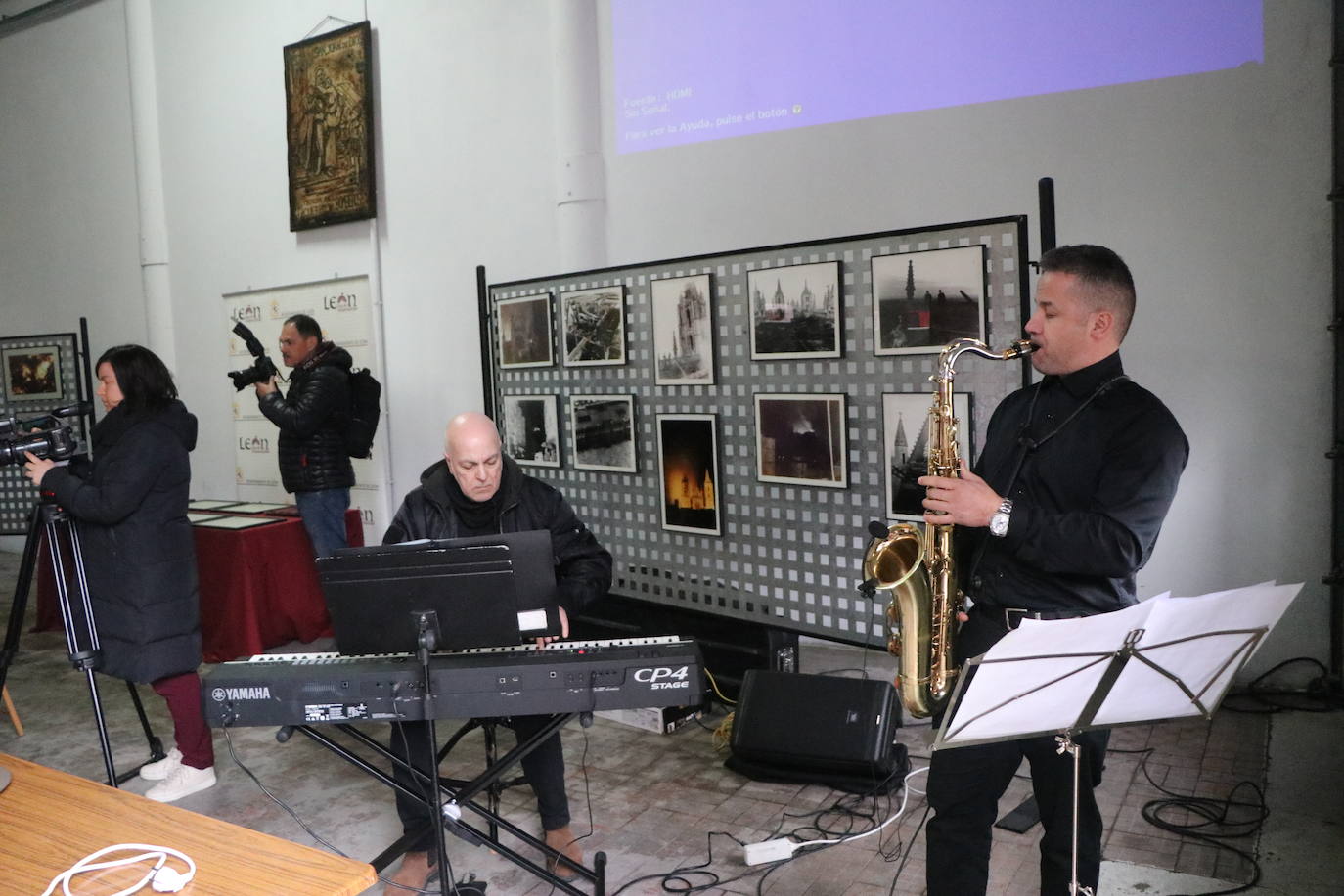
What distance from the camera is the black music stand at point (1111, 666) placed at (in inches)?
60.2

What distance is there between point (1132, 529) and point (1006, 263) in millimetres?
1242

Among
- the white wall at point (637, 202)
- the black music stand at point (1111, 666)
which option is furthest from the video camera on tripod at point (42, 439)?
the black music stand at point (1111, 666)

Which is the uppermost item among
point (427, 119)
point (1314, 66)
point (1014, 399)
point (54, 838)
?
point (427, 119)

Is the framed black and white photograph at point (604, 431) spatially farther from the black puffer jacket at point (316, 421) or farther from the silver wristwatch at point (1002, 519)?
the silver wristwatch at point (1002, 519)

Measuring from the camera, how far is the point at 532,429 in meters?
4.41

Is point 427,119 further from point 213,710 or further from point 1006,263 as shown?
point 213,710

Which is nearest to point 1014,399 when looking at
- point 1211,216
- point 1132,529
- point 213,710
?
point 1132,529

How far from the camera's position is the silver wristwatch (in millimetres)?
2004

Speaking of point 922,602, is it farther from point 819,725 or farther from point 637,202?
point 637,202

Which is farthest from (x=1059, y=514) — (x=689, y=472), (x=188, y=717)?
(x=188, y=717)

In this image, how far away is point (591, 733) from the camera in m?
3.97

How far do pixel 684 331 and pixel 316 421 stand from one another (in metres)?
2.05

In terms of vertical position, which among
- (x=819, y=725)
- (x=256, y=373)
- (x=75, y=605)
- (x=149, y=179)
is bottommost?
(x=819, y=725)

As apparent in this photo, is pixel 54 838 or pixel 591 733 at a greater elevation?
pixel 54 838
